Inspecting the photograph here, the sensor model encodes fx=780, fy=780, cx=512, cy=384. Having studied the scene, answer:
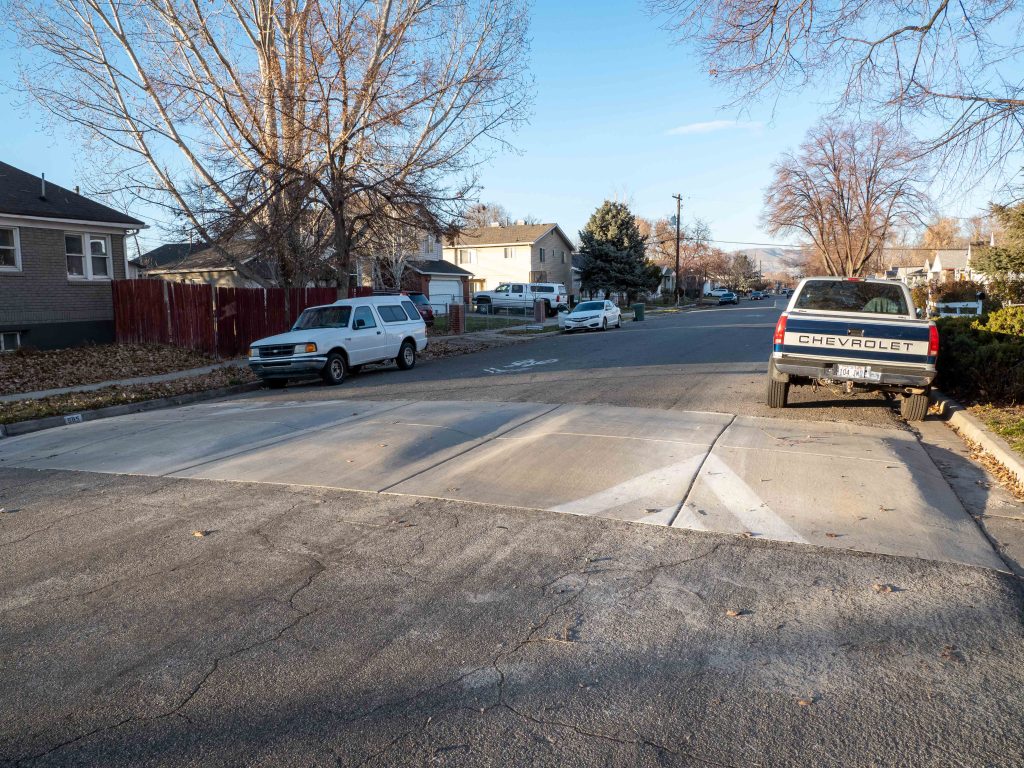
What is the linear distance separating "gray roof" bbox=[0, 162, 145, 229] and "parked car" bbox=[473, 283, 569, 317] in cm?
2594

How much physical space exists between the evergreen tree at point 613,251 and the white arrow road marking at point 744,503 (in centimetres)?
5299

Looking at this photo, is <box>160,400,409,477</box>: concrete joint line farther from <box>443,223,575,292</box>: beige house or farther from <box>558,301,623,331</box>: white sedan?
<box>443,223,575,292</box>: beige house

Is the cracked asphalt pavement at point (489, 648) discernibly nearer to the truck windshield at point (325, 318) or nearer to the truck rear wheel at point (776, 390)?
the truck rear wheel at point (776, 390)

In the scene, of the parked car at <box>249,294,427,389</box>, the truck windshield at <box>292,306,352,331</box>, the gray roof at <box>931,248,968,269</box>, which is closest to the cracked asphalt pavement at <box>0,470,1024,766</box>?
the parked car at <box>249,294,427,389</box>

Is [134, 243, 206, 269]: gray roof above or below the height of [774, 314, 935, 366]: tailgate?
above

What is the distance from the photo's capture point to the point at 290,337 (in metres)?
15.8

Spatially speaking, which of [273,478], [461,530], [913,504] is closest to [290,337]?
[273,478]

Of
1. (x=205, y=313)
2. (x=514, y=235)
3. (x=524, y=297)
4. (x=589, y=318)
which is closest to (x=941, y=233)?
(x=589, y=318)

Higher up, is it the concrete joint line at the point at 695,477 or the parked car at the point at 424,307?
the parked car at the point at 424,307

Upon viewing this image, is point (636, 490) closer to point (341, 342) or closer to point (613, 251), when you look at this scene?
point (341, 342)

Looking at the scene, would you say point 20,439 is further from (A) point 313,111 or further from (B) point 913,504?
(A) point 313,111

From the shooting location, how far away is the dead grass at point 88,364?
1582 cm

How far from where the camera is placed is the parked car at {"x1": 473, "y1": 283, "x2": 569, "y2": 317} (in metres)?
46.6

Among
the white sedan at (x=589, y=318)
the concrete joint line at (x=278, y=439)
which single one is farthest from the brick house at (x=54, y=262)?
the white sedan at (x=589, y=318)
